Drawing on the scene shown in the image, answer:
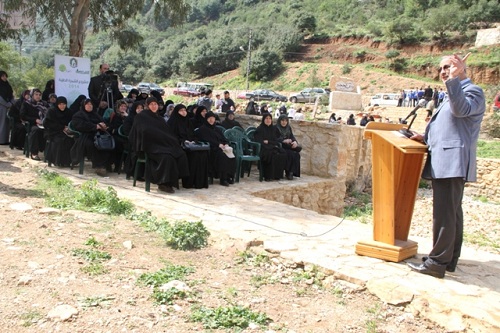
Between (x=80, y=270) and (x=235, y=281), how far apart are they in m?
1.15

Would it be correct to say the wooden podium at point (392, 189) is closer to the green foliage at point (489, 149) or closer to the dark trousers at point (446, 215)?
the dark trousers at point (446, 215)

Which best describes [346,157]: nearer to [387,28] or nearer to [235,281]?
[235,281]

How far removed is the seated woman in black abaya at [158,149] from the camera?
267 inches

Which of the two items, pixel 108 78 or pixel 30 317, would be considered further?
pixel 108 78

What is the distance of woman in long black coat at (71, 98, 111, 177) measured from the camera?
7.77 meters

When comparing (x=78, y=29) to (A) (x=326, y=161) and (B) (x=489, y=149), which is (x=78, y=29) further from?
(B) (x=489, y=149)

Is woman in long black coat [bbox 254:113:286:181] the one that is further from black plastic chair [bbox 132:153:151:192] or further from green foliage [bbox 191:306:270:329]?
green foliage [bbox 191:306:270:329]

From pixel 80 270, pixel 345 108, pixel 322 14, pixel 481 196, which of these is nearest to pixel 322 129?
pixel 80 270

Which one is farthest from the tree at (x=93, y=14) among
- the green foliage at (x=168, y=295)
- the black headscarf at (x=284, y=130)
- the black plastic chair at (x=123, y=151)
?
the green foliage at (x=168, y=295)

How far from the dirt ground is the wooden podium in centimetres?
64

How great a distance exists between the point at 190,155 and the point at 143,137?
2.99 ft

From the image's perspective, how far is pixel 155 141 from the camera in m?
6.90

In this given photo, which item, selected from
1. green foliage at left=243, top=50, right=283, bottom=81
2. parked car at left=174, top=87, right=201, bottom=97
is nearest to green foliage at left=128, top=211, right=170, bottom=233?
parked car at left=174, top=87, right=201, bottom=97

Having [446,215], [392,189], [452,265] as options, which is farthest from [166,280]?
[452,265]
